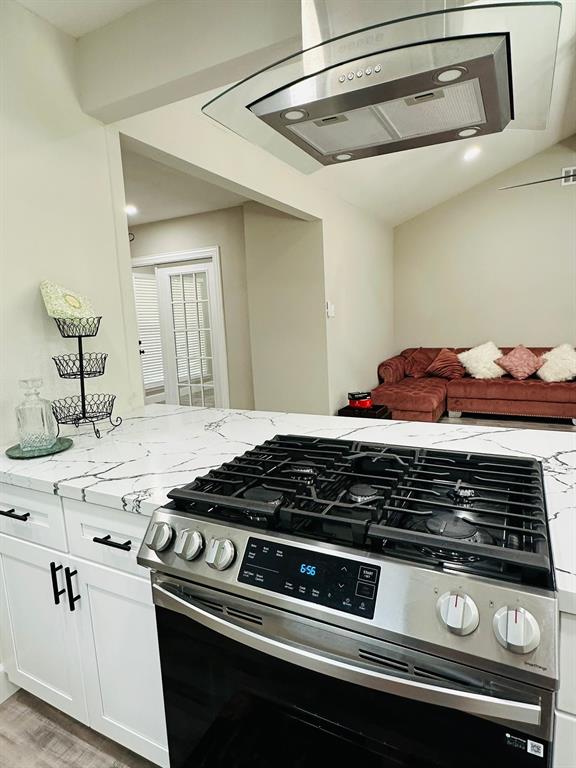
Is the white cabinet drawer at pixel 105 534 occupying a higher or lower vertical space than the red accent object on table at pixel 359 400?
higher

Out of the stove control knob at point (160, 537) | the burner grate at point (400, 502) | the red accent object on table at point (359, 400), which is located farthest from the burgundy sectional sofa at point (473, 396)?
the stove control knob at point (160, 537)

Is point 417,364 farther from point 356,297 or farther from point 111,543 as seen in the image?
point 111,543

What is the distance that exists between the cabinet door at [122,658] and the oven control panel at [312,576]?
444mm

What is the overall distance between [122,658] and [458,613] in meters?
1.04

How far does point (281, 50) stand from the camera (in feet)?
5.38

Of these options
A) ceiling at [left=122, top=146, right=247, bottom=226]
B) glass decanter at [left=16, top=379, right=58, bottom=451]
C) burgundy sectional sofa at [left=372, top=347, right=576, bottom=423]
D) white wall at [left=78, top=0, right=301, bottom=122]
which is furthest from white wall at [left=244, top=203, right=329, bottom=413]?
glass decanter at [left=16, top=379, right=58, bottom=451]

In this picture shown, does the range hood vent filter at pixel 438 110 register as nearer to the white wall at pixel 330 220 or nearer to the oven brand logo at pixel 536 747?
the oven brand logo at pixel 536 747

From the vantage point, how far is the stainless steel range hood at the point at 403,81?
908 millimetres

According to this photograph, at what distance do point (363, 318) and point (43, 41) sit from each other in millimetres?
4097

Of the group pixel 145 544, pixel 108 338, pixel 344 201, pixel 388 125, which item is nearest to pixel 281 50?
pixel 388 125

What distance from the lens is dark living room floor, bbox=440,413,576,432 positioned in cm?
511

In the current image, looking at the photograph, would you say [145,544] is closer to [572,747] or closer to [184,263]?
[572,747]

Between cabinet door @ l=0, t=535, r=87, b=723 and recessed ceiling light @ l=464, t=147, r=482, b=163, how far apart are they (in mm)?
5196

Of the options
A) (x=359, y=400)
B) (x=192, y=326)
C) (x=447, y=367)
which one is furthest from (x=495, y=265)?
(x=192, y=326)
